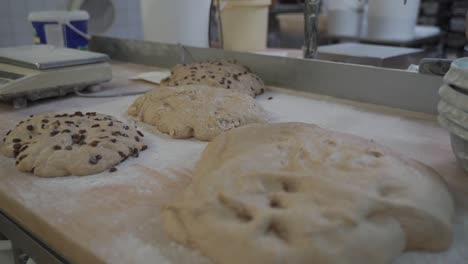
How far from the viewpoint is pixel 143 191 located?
3.47 feet

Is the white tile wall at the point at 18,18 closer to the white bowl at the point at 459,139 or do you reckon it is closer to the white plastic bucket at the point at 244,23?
the white plastic bucket at the point at 244,23

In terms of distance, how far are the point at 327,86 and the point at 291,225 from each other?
1.18m

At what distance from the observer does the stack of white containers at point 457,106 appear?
0.99 m

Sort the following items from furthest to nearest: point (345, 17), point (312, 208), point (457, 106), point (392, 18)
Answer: point (345, 17) < point (392, 18) < point (457, 106) < point (312, 208)

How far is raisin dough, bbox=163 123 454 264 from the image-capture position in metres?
0.73

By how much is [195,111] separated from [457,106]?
0.80 meters

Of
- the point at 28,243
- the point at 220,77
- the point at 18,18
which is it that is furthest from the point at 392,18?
the point at 28,243

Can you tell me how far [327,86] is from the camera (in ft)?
5.99

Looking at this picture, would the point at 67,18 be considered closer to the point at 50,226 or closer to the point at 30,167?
the point at 30,167

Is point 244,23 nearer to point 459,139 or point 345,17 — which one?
point 345,17

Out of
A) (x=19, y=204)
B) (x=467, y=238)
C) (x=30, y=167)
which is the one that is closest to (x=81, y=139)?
(x=30, y=167)

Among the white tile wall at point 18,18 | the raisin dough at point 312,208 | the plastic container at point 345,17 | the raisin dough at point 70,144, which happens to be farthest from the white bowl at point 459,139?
the white tile wall at point 18,18

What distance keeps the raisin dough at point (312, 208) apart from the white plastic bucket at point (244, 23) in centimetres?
175

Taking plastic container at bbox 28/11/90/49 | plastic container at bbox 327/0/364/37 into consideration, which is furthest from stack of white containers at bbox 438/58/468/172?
plastic container at bbox 327/0/364/37
